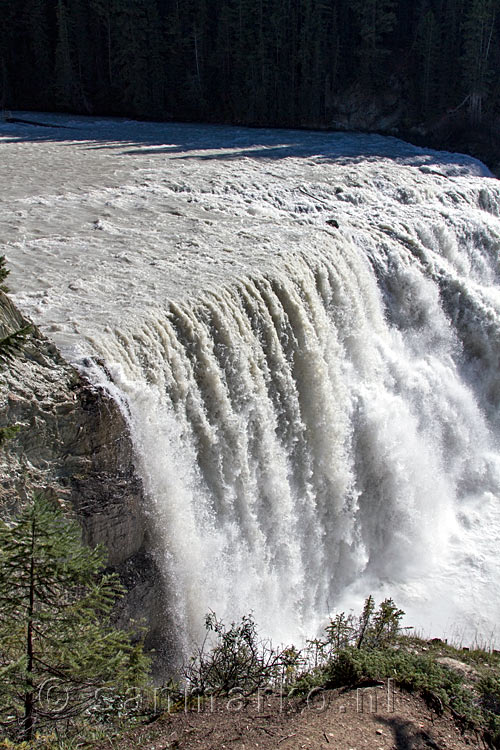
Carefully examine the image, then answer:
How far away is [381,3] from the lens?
107 feet

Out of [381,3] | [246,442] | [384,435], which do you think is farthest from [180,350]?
[381,3]

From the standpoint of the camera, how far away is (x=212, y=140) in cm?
2330

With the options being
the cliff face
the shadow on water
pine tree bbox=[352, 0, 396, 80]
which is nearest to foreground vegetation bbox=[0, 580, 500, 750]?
the cliff face

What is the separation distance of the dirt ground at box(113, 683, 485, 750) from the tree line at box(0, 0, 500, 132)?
29.2 m

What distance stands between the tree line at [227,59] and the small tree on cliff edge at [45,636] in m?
29.6

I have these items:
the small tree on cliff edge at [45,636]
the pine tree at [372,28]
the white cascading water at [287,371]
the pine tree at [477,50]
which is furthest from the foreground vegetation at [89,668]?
the pine tree at [372,28]

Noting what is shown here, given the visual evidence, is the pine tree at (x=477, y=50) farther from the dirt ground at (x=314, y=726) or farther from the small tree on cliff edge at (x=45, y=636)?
the small tree on cliff edge at (x=45, y=636)

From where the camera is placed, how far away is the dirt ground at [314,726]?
4.61 m

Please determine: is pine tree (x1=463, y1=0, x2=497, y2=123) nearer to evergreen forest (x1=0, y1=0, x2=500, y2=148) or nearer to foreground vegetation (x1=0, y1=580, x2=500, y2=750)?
evergreen forest (x1=0, y1=0, x2=500, y2=148)

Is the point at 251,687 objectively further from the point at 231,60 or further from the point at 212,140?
the point at 231,60

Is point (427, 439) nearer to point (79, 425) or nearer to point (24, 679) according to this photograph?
point (79, 425)

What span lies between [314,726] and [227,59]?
32.7 meters

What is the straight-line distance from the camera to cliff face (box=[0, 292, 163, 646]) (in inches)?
239

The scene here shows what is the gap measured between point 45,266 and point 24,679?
722 cm
